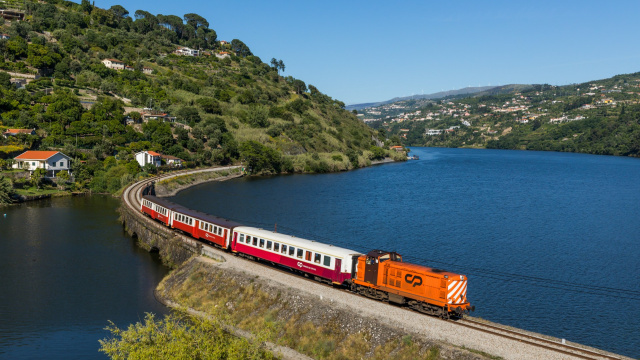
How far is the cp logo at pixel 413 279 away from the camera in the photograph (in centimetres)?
2716

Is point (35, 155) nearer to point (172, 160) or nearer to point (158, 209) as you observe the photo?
point (172, 160)

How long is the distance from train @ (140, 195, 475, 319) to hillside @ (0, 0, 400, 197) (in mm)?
58920

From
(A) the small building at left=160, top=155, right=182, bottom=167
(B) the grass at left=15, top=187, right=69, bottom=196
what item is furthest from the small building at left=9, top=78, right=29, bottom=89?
(B) the grass at left=15, top=187, right=69, bottom=196

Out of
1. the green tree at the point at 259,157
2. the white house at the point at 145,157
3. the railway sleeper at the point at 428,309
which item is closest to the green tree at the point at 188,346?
the railway sleeper at the point at 428,309

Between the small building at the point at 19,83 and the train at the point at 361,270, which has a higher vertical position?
the small building at the point at 19,83

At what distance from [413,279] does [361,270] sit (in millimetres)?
3726

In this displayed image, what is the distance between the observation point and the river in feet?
98.3

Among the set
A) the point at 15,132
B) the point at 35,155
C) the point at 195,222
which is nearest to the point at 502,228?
the point at 195,222

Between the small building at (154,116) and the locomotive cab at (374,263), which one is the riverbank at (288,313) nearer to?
the locomotive cab at (374,263)

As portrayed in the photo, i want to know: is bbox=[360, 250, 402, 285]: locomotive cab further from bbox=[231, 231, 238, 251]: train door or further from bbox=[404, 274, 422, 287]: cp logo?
bbox=[231, 231, 238, 251]: train door

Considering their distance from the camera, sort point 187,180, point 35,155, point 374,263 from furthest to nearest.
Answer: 1. point 187,180
2. point 35,155
3. point 374,263

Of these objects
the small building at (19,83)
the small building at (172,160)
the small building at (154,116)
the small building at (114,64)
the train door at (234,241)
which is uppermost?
the small building at (114,64)

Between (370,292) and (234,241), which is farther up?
(234,241)

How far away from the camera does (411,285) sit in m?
27.5
